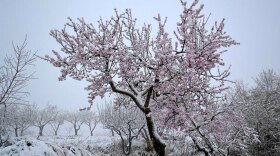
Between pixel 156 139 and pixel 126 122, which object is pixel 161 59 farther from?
pixel 126 122

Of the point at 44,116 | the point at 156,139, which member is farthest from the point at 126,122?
the point at 44,116

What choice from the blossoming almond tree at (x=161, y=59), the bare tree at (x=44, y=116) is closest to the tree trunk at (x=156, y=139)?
the blossoming almond tree at (x=161, y=59)

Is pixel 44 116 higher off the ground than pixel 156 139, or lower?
higher

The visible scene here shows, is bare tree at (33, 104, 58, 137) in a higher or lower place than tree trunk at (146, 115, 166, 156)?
higher

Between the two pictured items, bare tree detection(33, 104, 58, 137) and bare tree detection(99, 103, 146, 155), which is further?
bare tree detection(33, 104, 58, 137)

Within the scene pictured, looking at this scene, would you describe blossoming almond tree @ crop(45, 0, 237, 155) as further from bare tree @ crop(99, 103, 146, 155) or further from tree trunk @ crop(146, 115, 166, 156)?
bare tree @ crop(99, 103, 146, 155)

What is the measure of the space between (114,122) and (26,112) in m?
42.1

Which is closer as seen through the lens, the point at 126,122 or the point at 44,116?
the point at 126,122

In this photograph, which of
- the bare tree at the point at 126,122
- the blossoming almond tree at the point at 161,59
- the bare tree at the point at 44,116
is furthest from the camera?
the bare tree at the point at 44,116

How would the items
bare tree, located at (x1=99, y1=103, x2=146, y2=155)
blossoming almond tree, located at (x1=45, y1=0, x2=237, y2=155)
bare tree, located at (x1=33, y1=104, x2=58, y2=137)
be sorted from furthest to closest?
bare tree, located at (x1=33, y1=104, x2=58, y2=137) → bare tree, located at (x1=99, y1=103, x2=146, y2=155) → blossoming almond tree, located at (x1=45, y1=0, x2=237, y2=155)

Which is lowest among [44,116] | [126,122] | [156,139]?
[156,139]

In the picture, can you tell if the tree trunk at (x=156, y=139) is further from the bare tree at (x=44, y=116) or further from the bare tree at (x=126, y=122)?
the bare tree at (x=44, y=116)

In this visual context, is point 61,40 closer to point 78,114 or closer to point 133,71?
point 133,71

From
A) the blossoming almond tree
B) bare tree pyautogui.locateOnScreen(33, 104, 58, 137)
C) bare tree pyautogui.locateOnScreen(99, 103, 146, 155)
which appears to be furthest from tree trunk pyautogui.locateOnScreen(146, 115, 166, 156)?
bare tree pyautogui.locateOnScreen(33, 104, 58, 137)
